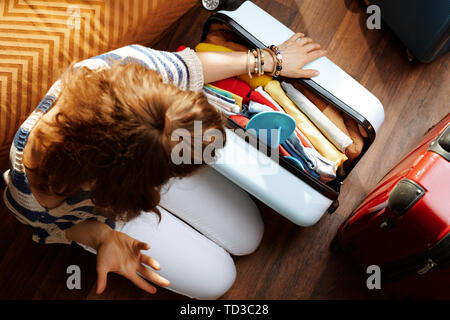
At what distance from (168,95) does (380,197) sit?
742mm

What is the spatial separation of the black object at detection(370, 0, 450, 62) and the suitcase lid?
0.39m

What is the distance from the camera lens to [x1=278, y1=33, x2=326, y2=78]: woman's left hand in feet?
3.71

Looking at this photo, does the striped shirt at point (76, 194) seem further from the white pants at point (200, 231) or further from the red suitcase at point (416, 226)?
the red suitcase at point (416, 226)

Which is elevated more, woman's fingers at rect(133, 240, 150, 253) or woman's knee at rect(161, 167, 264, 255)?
woman's fingers at rect(133, 240, 150, 253)

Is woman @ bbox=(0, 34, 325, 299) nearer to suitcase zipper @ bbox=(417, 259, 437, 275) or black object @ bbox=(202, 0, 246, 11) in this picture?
black object @ bbox=(202, 0, 246, 11)

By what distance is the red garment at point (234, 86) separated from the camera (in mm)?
1165

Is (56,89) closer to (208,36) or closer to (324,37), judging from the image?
(208,36)

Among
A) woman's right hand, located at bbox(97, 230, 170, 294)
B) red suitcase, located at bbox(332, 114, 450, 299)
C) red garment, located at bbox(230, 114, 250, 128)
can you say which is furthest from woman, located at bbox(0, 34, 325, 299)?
red suitcase, located at bbox(332, 114, 450, 299)

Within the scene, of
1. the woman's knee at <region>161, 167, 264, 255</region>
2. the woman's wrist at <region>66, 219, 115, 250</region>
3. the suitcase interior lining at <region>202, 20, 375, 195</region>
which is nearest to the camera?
the woman's wrist at <region>66, 219, 115, 250</region>

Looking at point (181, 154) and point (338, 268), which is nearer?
point (181, 154)

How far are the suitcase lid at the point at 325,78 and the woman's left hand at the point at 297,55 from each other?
0.02 meters

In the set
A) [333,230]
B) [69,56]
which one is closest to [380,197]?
[333,230]

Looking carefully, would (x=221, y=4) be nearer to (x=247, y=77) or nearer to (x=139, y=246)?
(x=247, y=77)
